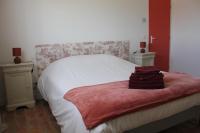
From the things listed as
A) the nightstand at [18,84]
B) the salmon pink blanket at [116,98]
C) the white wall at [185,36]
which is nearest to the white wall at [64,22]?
the nightstand at [18,84]

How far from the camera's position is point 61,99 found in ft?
7.32

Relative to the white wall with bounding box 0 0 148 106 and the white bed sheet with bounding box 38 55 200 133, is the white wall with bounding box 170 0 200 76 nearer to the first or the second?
the white wall with bounding box 0 0 148 106

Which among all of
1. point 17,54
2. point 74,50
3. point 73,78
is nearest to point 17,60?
point 17,54

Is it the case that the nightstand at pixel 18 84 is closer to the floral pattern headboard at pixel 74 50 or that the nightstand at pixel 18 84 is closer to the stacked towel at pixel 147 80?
the floral pattern headboard at pixel 74 50

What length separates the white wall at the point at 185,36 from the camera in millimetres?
4129

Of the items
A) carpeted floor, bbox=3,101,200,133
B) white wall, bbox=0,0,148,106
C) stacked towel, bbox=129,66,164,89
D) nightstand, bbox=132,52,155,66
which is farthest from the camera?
nightstand, bbox=132,52,155,66

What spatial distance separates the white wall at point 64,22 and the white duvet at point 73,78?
540 mm

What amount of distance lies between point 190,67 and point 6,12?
3.61 meters

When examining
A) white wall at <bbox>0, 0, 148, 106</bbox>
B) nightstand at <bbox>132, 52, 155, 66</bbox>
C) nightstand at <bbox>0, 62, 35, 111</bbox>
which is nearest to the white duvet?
nightstand at <bbox>0, 62, 35, 111</bbox>

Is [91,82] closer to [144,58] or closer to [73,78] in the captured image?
[73,78]

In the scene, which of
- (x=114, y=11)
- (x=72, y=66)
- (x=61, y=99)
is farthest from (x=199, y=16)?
(x=61, y=99)

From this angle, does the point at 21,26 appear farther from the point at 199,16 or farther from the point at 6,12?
the point at 199,16

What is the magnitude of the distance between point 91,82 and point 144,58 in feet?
6.17

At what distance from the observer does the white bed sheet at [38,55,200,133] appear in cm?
175
